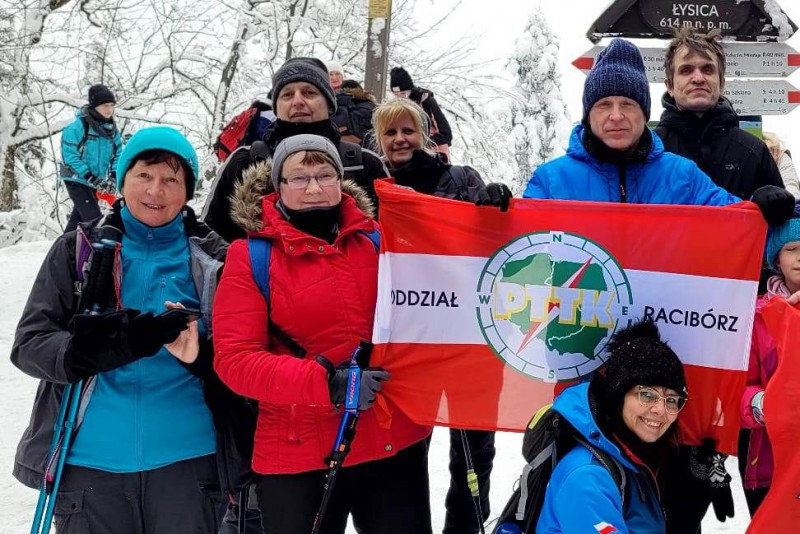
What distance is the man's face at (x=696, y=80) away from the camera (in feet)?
12.2

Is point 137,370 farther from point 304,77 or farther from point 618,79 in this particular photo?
point 618,79

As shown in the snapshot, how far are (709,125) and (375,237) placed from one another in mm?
1841

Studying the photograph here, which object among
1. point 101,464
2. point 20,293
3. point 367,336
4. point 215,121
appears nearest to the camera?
point 101,464

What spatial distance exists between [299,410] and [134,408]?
0.59 m

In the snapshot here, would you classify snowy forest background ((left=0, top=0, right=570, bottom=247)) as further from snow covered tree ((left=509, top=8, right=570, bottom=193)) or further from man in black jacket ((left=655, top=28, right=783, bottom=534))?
snow covered tree ((left=509, top=8, right=570, bottom=193))

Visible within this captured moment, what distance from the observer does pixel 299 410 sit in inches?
113

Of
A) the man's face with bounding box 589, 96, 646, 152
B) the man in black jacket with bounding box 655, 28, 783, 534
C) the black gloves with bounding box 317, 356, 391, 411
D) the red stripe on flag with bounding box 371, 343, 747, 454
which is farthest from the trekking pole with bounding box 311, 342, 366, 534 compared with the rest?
the man in black jacket with bounding box 655, 28, 783, 534

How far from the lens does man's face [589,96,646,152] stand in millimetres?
3113

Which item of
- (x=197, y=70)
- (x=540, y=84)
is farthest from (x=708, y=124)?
(x=540, y=84)

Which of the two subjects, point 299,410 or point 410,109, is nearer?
point 299,410

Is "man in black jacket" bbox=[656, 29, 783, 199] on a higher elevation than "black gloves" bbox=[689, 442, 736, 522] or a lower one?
higher

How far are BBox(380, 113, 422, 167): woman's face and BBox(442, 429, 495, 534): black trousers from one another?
151cm

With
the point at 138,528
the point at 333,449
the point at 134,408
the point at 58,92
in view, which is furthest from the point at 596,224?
the point at 58,92

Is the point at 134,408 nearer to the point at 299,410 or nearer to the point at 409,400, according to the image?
the point at 299,410
